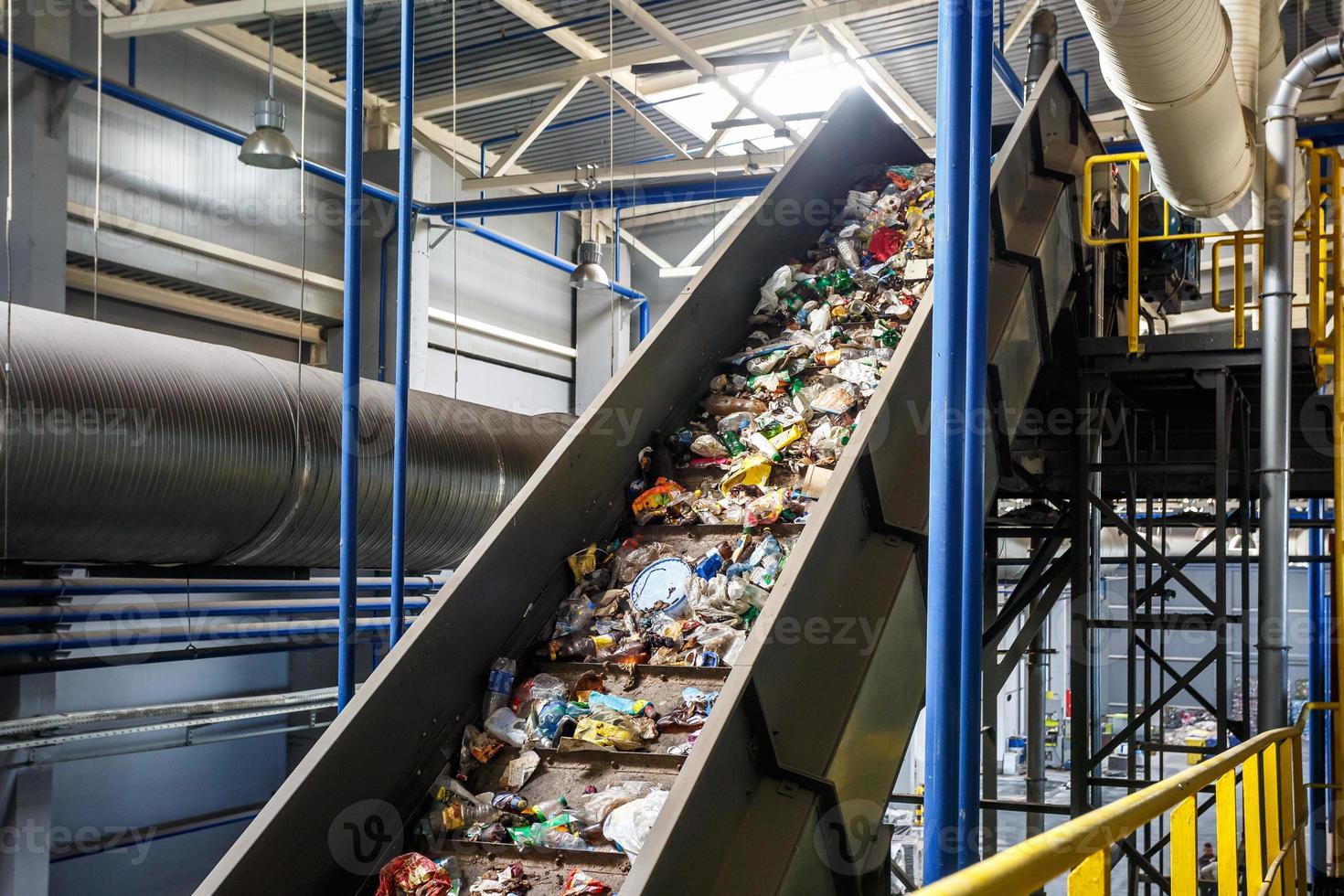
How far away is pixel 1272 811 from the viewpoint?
4531 mm

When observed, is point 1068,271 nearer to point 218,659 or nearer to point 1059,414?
point 1059,414

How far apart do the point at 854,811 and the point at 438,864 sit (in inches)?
48.7

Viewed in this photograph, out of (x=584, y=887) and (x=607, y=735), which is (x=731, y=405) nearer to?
(x=607, y=735)

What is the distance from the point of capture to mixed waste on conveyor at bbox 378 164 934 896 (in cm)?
344

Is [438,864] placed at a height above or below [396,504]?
below

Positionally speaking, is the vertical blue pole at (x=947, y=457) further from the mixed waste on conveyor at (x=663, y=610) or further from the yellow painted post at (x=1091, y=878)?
the yellow painted post at (x=1091, y=878)

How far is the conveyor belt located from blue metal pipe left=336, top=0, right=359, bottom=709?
653mm

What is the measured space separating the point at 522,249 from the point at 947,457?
13.3 metres

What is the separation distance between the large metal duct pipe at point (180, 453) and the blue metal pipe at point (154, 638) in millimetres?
901

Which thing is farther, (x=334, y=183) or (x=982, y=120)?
(x=334, y=183)

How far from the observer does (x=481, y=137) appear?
15062mm

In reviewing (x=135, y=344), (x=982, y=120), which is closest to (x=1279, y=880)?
(x=982, y=120)

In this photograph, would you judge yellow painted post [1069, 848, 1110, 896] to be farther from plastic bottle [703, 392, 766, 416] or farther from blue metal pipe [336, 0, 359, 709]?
plastic bottle [703, 392, 766, 416]

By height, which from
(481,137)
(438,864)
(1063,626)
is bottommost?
(1063,626)
